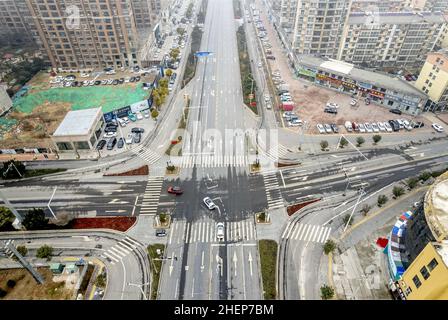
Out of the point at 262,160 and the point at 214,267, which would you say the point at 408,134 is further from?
the point at 214,267

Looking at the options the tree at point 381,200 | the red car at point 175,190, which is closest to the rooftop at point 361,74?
the tree at point 381,200

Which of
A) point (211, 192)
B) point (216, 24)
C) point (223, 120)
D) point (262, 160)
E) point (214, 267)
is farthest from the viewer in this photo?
point (216, 24)

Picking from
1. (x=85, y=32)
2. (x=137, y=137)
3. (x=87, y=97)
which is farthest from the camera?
(x=85, y=32)

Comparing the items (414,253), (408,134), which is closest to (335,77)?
(408,134)

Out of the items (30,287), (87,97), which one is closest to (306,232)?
(30,287)

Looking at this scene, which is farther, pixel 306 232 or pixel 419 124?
pixel 419 124

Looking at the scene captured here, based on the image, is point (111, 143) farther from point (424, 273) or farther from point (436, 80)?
point (436, 80)

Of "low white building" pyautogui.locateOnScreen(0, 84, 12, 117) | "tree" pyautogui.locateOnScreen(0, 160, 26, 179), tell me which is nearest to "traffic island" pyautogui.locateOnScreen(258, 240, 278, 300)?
"tree" pyautogui.locateOnScreen(0, 160, 26, 179)

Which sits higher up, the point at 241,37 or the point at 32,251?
the point at 241,37

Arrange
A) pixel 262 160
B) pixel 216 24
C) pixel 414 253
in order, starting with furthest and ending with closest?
pixel 216 24
pixel 262 160
pixel 414 253
